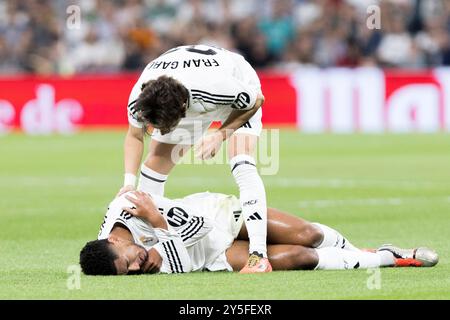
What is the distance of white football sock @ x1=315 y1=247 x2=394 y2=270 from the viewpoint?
368 inches

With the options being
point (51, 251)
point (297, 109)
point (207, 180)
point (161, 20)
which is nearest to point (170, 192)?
point (207, 180)

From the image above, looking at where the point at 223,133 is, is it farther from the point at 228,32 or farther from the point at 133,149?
the point at 228,32

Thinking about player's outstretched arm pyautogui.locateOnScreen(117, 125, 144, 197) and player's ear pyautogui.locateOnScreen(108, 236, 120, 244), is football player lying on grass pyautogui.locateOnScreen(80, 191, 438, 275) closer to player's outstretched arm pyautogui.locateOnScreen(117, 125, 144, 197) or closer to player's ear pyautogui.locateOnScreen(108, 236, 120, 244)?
player's ear pyautogui.locateOnScreen(108, 236, 120, 244)

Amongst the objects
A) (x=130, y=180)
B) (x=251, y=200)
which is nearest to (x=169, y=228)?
(x=251, y=200)

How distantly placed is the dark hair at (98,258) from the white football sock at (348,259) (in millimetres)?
1600

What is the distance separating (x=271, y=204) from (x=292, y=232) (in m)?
5.59

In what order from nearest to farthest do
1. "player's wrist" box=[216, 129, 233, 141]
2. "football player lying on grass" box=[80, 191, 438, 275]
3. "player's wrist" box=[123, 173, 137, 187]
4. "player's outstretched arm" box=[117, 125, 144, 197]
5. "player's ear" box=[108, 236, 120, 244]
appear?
"player's ear" box=[108, 236, 120, 244] → "football player lying on grass" box=[80, 191, 438, 275] → "player's wrist" box=[216, 129, 233, 141] → "player's wrist" box=[123, 173, 137, 187] → "player's outstretched arm" box=[117, 125, 144, 197]

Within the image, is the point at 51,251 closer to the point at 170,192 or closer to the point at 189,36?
the point at 170,192

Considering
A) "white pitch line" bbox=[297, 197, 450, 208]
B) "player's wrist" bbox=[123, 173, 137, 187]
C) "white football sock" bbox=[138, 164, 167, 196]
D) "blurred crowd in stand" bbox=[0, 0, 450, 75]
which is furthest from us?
"blurred crowd in stand" bbox=[0, 0, 450, 75]

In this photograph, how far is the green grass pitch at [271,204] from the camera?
8.35 meters

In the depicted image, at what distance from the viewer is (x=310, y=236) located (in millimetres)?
9422

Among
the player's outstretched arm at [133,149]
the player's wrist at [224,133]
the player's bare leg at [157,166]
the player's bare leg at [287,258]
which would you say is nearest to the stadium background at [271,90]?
the player's bare leg at [157,166]

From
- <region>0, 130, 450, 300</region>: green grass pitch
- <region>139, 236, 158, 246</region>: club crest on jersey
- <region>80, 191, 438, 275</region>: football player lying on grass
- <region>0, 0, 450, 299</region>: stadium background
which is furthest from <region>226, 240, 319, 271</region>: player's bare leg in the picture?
<region>0, 0, 450, 299</region>: stadium background
